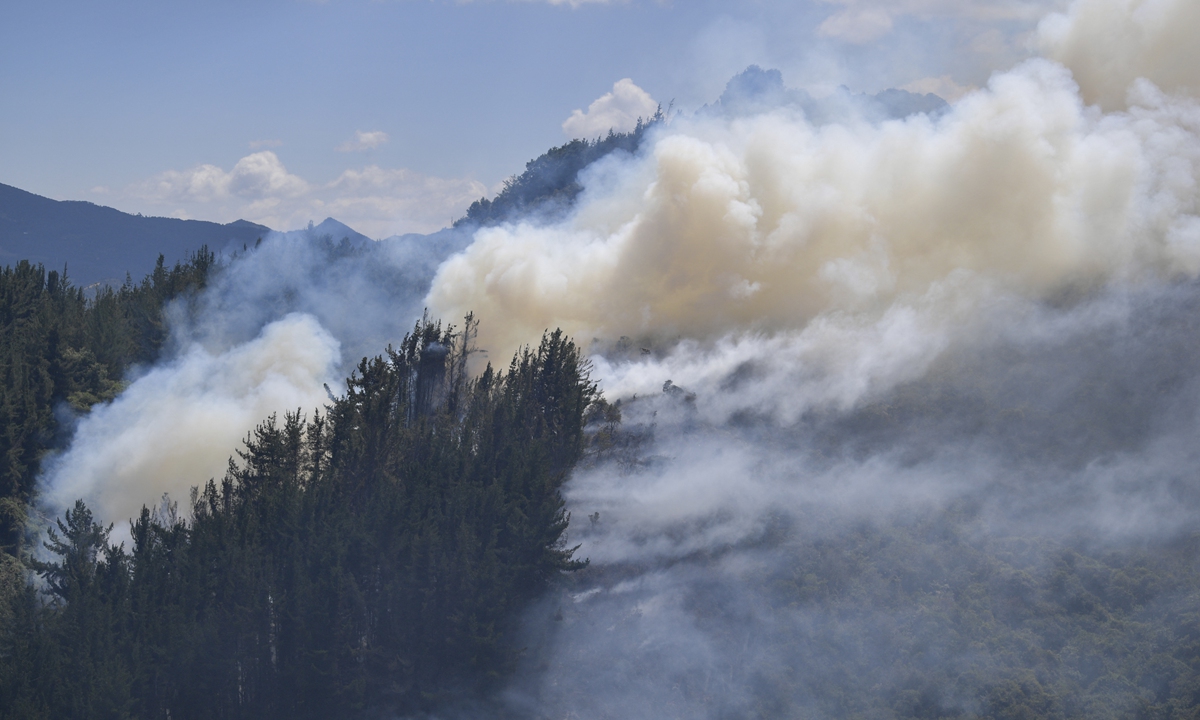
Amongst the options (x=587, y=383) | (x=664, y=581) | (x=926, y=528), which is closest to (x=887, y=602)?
(x=926, y=528)

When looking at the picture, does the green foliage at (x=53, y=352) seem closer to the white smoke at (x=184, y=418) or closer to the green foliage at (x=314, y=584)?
the white smoke at (x=184, y=418)

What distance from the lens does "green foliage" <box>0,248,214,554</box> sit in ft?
237

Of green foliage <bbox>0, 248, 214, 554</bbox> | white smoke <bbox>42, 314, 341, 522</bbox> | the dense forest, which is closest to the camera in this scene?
the dense forest

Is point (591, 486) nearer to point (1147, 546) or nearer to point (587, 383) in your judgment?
point (587, 383)

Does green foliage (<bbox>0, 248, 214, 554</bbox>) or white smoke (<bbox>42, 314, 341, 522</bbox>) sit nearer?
green foliage (<bbox>0, 248, 214, 554</bbox>)

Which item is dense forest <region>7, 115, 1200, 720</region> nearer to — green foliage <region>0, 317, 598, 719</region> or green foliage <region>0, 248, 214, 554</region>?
green foliage <region>0, 317, 598, 719</region>

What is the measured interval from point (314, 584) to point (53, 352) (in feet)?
141

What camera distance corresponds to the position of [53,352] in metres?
83.7

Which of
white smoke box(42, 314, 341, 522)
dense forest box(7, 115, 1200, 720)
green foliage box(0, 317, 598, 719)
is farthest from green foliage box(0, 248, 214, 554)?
green foliage box(0, 317, 598, 719)

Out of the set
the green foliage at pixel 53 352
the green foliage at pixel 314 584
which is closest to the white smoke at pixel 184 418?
the green foliage at pixel 53 352

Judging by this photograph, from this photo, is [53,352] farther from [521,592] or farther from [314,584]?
[521,592]

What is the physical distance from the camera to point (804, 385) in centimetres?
9112

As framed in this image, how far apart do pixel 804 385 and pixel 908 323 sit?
12.9 metres

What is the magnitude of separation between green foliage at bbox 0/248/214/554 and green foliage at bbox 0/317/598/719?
11.7 m
